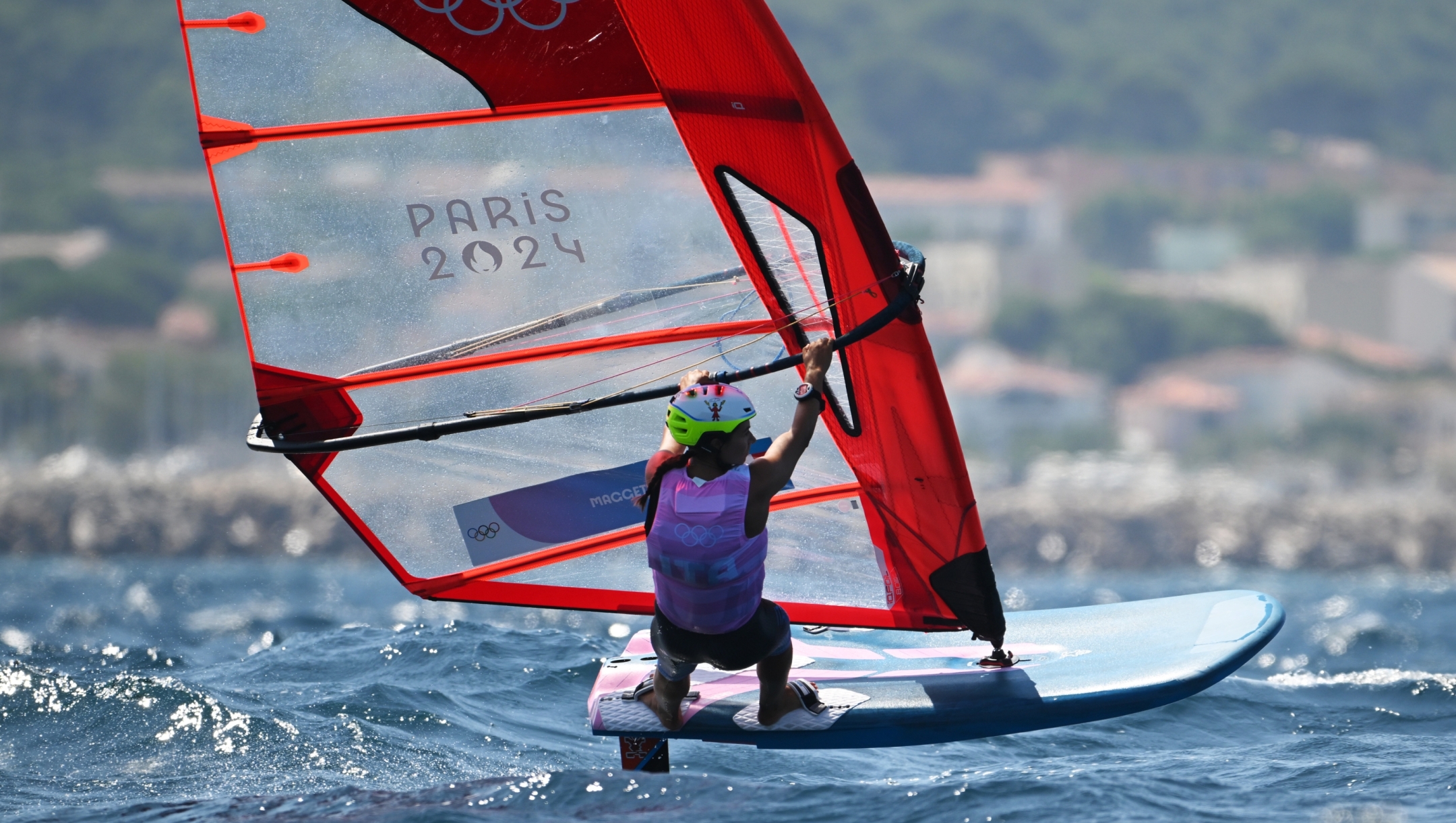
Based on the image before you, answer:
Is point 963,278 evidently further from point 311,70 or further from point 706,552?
point 706,552

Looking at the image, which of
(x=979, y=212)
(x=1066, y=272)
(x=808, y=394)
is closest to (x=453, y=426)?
(x=808, y=394)

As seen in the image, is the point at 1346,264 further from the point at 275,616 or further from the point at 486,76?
the point at 486,76


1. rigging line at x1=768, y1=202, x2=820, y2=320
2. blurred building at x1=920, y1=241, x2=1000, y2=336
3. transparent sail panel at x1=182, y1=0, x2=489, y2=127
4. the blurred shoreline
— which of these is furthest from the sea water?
blurred building at x1=920, y1=241, x2=1000, y2=336

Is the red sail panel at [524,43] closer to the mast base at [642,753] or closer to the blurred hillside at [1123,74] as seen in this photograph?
the mast base at [642,753]

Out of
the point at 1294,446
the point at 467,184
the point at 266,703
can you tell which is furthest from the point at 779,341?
the point at 1294,446

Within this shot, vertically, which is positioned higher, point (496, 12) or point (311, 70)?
point (496, 12)

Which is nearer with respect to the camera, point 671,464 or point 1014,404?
point 671,464

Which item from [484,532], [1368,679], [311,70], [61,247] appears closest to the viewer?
[311,70]

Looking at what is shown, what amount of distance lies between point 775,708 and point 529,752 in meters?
1.06

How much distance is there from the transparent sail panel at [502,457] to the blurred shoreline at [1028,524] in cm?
3797

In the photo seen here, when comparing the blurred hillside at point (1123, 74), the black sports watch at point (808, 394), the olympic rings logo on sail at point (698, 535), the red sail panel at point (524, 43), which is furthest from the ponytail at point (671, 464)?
the blurred hillside at point (1123, 74)

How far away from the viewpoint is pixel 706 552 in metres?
4.40

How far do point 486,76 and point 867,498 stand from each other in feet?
5.95

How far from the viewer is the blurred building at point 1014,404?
6047cm
